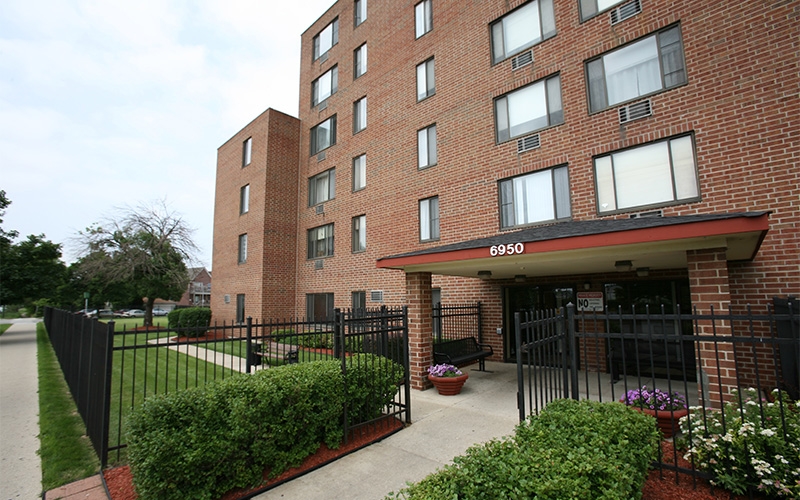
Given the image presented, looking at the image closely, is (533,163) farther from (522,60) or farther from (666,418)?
(666,418)

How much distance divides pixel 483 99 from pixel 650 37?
4584 millimetres

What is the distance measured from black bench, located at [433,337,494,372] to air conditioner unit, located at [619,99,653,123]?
22.5 ft

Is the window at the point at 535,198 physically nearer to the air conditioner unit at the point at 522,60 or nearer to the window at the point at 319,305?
the air conditioner unit at the point at 522,60

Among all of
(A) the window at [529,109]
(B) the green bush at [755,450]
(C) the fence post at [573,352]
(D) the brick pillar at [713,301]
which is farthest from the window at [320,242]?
(B) the green bush at [755,450]

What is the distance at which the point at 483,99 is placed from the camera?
40.4 feet

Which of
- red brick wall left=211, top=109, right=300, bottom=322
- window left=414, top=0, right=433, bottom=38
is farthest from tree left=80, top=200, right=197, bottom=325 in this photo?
window left=414, top=0, right=433, bottom=38

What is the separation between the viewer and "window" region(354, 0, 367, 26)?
17997mm

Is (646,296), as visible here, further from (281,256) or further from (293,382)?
(281,256)

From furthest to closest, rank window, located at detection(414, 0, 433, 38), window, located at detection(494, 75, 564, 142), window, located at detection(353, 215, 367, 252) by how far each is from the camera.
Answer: window, located at detection(353, 215, 367, 252)
window, located at detection(414, 0, 433, 38)
window, located at detection(494, 75, 564, 142)

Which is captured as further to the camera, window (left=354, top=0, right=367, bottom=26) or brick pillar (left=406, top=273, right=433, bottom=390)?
window (left=354, top=0, right=367, bottom=26)

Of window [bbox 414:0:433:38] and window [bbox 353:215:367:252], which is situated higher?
window [bbox 414:0:433:38]

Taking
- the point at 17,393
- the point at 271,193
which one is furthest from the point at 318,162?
the point at 17,393

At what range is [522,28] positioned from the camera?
38.5 ft

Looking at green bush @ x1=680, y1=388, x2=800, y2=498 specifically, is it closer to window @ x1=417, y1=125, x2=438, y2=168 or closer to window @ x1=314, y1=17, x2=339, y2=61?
window @ x1=417, y1=125, x2=438, y2=168
